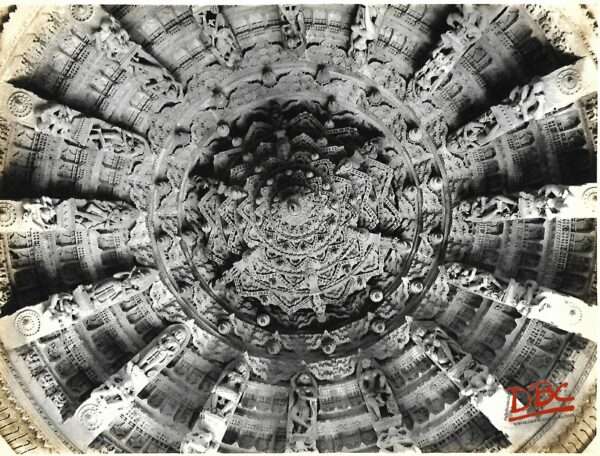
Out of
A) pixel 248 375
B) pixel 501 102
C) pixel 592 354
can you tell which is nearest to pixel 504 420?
pixel 592 354

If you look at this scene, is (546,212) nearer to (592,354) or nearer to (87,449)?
(592,354)

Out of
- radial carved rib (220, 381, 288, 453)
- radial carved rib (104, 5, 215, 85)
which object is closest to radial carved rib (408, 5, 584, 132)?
radial carved rib (104, 5, 215, 85)

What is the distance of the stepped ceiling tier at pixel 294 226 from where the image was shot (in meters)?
8.68

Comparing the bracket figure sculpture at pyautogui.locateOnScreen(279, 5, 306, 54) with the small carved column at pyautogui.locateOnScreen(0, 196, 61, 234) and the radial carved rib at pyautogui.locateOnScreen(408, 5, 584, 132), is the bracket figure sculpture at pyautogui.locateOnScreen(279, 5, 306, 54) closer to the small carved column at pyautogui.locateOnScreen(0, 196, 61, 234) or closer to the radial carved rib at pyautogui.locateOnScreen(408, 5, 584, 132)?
the radial carved rib at pyautogui.locateOnScreen(408, 5, 584, 132)

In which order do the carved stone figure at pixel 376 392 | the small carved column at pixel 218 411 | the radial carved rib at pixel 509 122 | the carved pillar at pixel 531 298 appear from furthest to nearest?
the carved stone figure at pixel 376 392, the small carved column at pixel 218 411, the carved pillar at pixel 531 298, the radial carved rib at pixel 509 122

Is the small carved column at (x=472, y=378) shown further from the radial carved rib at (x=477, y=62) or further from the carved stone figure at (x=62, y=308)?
the carved stone figure at (x=62, y=308)

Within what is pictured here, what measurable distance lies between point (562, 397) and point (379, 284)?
3.44 m

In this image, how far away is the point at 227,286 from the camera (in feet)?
34.5

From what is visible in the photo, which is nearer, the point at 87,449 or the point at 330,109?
the point at 87,449

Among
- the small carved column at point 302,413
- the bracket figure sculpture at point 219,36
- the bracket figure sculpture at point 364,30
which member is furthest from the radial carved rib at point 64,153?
the small carved column at point 302,413

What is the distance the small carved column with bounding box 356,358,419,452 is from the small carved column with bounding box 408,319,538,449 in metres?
0.92

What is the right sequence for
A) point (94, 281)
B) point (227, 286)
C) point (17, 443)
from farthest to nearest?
1. point (227, 286)
2. point (94, 281)
3. point (17, 443)

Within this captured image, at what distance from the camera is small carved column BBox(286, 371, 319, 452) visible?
9461 mm

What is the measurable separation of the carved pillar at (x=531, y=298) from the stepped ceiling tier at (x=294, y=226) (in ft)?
0.11
